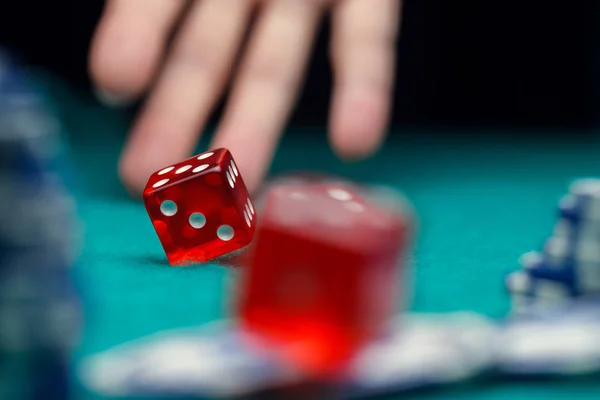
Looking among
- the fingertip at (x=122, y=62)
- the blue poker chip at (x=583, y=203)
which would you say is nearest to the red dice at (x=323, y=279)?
the blue poker chip at (x=583, y=203)

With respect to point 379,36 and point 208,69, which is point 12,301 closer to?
point 208,69

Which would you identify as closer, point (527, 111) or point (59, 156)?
point (59, 156)

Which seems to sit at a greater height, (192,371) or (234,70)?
(234,70)

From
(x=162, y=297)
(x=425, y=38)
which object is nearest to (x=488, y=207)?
(x=162, y=297)

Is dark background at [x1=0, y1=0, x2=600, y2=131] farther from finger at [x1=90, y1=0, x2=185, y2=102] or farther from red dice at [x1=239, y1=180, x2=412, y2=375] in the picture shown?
red dice at [x1=239, y1=180, x2=412, y2=375]

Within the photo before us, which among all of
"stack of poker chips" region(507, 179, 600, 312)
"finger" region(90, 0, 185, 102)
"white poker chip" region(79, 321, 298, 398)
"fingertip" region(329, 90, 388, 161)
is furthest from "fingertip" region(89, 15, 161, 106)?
"white poker chip" region(79, 321, 298, 398)

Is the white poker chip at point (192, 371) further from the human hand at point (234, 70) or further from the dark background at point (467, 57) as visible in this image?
the dark background at point (467, 57)

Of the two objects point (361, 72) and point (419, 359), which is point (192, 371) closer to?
point (419, 359)

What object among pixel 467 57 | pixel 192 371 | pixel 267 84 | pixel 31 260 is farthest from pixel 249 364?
pixel 467 57
